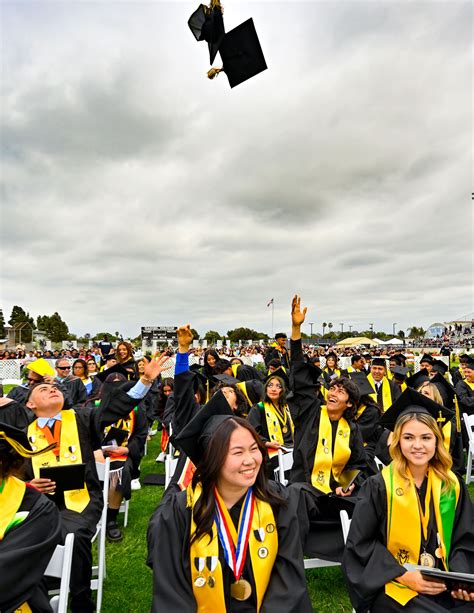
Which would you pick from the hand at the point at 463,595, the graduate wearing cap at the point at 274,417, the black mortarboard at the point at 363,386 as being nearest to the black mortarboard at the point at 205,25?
the graduate wearing cap at the point at 274,417

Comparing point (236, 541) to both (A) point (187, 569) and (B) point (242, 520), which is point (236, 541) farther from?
(A) point (187, 569)

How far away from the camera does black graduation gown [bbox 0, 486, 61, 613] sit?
86.7 inches

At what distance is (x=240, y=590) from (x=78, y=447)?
2306mm

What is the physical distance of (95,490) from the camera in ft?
12.5

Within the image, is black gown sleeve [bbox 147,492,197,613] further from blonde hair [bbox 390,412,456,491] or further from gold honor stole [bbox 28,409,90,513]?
gold honor stole [bbox 28,409,90,513]

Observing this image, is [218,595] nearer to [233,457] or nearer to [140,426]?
[233,457]

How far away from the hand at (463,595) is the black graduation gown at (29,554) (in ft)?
7.21

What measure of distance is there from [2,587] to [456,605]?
98.4 inches

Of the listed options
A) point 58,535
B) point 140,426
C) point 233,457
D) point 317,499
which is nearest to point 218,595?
point 233,457

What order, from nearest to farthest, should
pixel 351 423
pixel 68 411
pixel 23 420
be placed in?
pixel 68 411, pixel 351 423, pixel 23 420

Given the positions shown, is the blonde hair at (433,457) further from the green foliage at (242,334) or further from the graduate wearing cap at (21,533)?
the green foliage at (242,334)

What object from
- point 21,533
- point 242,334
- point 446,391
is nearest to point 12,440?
point 21,533

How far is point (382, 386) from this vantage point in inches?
325

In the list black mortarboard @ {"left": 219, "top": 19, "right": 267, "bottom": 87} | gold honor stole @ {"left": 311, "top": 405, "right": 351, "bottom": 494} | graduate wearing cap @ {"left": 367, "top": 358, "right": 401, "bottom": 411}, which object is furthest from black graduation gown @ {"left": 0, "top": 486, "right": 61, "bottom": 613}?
graduate wearing cap @ {"left": 367, "top": 358, "right": 401, "bottom": 411}
